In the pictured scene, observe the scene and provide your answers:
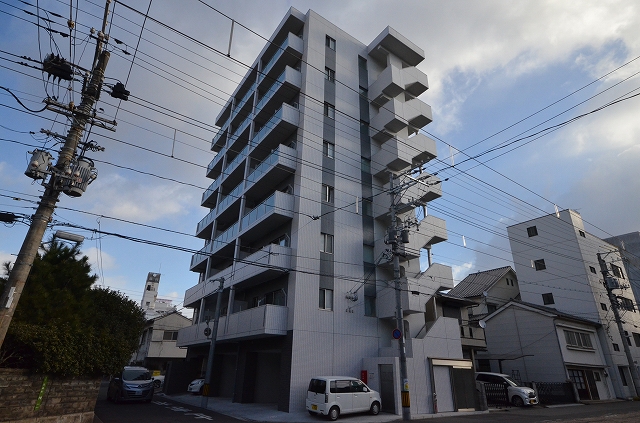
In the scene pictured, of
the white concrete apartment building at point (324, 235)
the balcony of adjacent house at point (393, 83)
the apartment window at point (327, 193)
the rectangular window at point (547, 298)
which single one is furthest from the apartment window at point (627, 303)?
the apartment window at point (327, 193)

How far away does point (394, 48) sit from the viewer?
30031 mm

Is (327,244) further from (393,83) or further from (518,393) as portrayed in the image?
(518,393)

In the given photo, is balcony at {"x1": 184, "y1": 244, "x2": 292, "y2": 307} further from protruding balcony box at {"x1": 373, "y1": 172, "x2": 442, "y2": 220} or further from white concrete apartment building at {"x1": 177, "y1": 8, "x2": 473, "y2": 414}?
protruding balcony box at {"x1": 373, "y1": 172, "x2": 442, "y2": 220}

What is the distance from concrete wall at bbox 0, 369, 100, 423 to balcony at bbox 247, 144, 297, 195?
15.1 m

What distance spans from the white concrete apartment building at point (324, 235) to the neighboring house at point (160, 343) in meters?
24.2

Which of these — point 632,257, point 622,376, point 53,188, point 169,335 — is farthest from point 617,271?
point 169,335

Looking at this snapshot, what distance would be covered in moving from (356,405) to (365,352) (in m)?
4.87

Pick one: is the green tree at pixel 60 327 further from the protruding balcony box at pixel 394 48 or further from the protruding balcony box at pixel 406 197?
the protruding balcony box at pixel 394 48

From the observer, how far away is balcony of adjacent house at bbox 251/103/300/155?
23.9 meters

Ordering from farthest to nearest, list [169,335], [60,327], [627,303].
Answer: [169,335]
[627,303]
[60,327]

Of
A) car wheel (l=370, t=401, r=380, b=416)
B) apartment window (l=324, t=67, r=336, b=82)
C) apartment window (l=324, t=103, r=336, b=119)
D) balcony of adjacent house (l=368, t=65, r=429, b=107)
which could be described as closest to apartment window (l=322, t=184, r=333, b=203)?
apartment window (l=324, t=103, r=336, b=119)

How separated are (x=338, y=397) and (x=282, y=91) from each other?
20.5 meters

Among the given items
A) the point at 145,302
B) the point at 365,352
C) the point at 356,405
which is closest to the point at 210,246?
the point at 365,352

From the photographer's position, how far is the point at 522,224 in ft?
138
